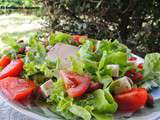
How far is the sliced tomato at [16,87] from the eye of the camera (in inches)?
38.7

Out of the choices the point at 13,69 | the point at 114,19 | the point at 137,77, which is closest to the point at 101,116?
the point at 137,77

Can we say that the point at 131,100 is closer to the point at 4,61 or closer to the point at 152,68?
the point at 152,68

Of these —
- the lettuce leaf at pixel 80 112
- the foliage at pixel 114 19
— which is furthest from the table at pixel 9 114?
the foliage at pixel 114 19

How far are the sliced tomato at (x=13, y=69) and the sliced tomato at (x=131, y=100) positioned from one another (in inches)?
12.0

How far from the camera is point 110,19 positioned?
2.04m

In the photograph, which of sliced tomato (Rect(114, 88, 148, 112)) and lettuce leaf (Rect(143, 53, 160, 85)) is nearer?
sliced tomato (Rect(114, 88, 148, 112))

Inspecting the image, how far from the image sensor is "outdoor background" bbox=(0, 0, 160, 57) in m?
1.95

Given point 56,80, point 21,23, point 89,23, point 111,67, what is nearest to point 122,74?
point 111,67

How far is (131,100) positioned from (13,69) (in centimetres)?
35

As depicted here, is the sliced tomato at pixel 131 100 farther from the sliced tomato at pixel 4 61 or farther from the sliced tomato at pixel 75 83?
the sliced tomato at pixel 4 61

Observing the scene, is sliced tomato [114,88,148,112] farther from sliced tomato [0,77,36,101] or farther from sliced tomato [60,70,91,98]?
sliced tomato [0,77,36,101]

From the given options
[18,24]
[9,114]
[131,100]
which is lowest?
[18,24]

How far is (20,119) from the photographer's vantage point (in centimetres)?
104

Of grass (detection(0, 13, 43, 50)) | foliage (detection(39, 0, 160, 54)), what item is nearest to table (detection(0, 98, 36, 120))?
foliage (detection(39, 0, 160, 54))
